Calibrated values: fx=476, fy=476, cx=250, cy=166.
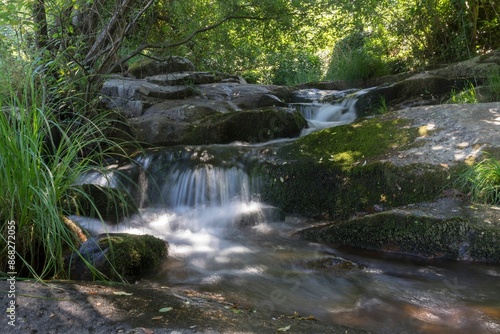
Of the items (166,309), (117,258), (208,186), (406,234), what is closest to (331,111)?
(208,186)

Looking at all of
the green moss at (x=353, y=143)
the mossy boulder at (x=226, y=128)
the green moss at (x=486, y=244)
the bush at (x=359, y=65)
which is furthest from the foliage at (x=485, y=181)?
the bush at (x=359, y=65)

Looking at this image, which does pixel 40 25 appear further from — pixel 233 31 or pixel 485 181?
pixel 485 181

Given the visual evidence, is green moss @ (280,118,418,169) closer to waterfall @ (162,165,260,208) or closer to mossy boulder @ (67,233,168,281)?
waterfall @ (162,165,260,208)

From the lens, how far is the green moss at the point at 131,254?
3.61m

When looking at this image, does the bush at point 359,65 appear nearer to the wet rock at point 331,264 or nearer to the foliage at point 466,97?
the foliage at point 466,97

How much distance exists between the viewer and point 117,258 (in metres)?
3.59

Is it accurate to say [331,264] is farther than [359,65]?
No

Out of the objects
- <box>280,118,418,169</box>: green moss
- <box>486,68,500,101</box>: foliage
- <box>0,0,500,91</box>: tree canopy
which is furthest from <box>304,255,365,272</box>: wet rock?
<box>486,68,500,101</box>: foliage

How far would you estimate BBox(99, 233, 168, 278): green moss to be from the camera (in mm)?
3605

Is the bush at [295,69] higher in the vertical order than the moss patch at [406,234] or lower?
higher

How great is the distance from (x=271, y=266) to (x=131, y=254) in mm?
1256

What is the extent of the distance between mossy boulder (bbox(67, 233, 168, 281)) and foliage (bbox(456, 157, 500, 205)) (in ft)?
10.1

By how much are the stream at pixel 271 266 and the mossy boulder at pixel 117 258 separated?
0.15m

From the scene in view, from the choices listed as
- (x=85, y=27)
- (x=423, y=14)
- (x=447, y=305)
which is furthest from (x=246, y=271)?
(x=423, y=14)
